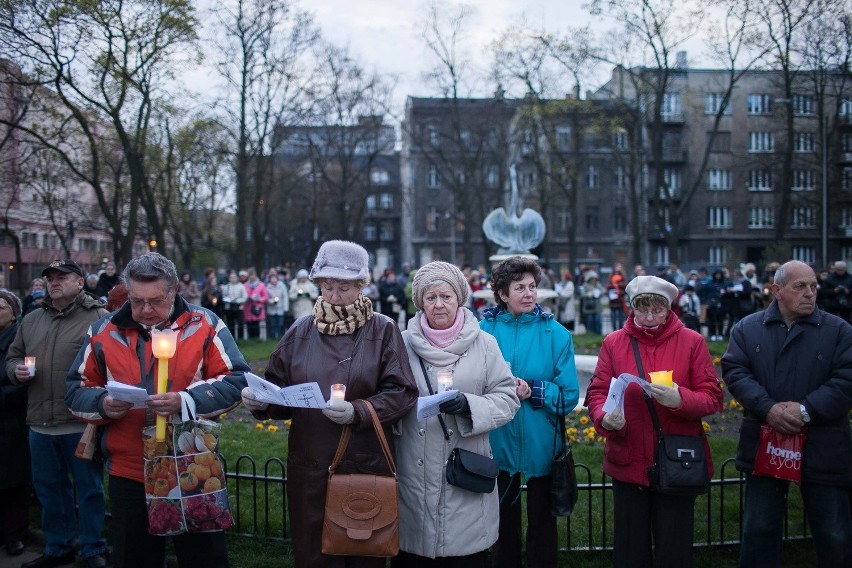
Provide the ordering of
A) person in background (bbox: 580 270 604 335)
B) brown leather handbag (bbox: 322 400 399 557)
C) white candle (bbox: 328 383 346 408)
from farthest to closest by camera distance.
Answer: person in background (bbox: 580 270 604 335) → brown leather handbag (bbox: 322 400 399 557) → white candle (bbox: 328 383 346 408)

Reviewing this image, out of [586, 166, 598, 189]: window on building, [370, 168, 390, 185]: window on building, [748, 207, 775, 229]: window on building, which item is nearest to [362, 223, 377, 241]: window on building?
[370, 168, 390, 185]: window on building

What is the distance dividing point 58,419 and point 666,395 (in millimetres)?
3881

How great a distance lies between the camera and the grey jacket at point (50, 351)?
16.2 ft

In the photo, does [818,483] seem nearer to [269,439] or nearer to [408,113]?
[269,439]

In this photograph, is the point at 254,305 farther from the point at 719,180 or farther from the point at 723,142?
the point at 723,142

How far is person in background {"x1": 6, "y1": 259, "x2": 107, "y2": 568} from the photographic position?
4.96 metres

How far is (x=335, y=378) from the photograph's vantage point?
11.8 ft

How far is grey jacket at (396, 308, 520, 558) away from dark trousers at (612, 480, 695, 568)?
82cm

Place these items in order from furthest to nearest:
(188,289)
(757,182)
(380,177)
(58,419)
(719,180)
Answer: (380,177), (719,180), (757,182), (188,289), (58,419)

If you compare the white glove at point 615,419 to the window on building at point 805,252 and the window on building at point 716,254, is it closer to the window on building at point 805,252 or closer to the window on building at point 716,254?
the window on building at point 716,254

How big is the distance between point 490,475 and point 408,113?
52.5 metres

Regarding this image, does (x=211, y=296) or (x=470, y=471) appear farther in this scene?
(x=211, y=296)

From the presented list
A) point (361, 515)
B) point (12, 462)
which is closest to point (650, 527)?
point (361, 515)

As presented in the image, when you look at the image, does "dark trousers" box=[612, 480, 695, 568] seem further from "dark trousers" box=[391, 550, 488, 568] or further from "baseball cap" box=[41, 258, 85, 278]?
"baseball cap" box=[41, 258, 85, 278]
